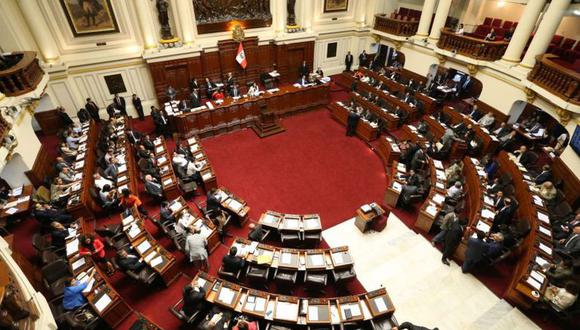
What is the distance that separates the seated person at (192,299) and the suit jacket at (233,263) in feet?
2.58

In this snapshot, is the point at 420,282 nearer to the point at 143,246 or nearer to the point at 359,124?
the point at 143,246

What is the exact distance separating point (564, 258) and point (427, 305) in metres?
3.42

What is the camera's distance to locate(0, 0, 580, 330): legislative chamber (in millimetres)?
6496

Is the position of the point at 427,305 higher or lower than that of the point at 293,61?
lower

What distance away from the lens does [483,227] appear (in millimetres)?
7867

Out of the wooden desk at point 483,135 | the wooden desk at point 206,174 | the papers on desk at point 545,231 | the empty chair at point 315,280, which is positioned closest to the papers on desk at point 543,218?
the papers on desk at point 545,231

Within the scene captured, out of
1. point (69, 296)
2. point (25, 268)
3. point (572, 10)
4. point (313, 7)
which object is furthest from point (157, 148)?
point (572, 10)

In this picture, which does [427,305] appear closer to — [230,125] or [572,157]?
[572,157]

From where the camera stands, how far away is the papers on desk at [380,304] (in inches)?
236

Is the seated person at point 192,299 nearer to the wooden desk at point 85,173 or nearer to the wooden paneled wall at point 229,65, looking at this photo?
the wooden desk at point 85,173

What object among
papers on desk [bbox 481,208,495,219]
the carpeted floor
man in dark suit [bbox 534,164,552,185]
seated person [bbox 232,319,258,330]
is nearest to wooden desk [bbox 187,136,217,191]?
the carpeted floor

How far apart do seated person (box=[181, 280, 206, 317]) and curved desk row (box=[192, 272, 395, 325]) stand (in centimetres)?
20

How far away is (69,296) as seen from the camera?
608cm

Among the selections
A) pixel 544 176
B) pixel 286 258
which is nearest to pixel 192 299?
pixel 286 258
